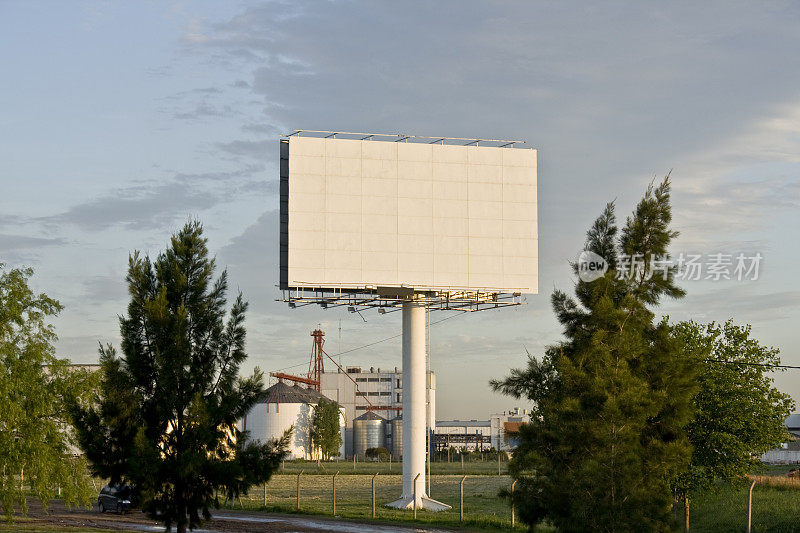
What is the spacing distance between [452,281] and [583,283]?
2883 cm

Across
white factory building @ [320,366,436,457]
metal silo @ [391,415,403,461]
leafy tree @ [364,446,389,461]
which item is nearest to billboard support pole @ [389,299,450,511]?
leafy tree @ [364,446,389,461]

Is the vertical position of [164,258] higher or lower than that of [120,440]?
higher

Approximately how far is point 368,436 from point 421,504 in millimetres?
101880

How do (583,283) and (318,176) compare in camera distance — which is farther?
(318,176)

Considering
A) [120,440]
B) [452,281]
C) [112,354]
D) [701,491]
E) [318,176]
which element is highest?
[318,176]

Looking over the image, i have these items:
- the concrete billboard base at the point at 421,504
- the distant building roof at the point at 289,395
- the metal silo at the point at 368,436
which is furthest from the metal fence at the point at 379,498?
the metal silo at the point at 368,436

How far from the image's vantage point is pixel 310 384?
166 meters

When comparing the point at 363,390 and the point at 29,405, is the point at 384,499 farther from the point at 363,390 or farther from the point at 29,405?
the point at 363,390

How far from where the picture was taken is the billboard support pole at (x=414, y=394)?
51.6 meters

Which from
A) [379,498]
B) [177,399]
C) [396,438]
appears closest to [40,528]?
[177,399]

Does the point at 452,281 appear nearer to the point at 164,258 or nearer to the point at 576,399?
the point at 164,258

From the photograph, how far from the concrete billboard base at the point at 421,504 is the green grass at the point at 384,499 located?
625 millimetres

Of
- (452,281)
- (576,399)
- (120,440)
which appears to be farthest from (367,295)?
(576,399)

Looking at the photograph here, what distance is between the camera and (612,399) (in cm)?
2047
